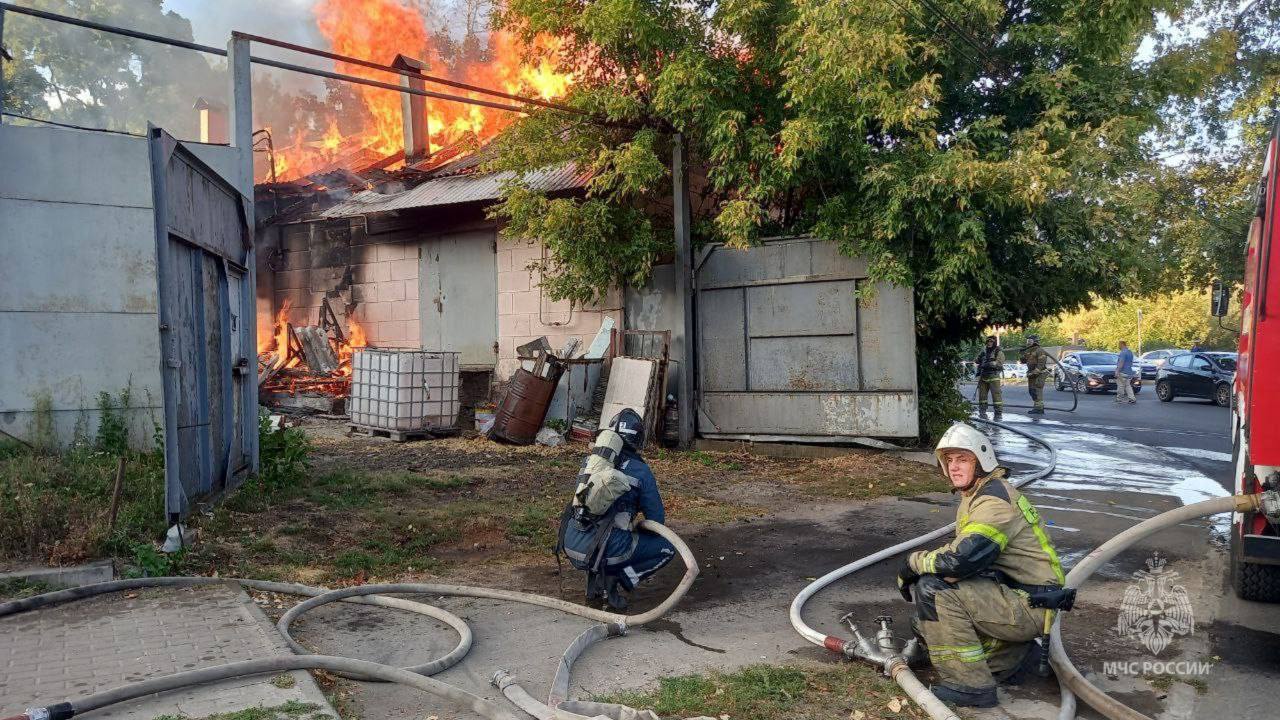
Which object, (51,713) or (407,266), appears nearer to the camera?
(51,713)

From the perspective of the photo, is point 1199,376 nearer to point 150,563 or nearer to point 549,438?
point 549,438

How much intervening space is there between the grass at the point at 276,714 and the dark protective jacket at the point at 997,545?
280cm

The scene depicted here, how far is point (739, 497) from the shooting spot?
9484 millimetres

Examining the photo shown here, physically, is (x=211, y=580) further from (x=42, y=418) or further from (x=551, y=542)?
(x=42, y=418)

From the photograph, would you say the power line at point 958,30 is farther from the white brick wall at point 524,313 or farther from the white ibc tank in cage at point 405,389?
the white ibc tank in cage at point 405,389

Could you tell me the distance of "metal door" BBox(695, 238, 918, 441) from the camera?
37.4ft

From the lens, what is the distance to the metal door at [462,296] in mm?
15062

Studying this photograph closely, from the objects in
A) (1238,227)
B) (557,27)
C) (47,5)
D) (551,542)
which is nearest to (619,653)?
(551,542)

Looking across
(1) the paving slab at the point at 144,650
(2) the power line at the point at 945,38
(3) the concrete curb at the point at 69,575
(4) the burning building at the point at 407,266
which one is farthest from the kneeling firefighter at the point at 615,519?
(4) the burning building at the point at 407,266

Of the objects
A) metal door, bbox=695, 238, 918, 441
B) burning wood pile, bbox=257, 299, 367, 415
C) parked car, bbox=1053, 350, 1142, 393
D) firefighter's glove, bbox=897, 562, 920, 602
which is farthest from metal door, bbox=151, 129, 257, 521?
parked car, bbox=1053, 350, 1142, 393

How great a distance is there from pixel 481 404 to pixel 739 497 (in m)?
6.57

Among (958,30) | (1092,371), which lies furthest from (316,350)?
(1092,371)

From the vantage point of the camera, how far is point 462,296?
15406 mm

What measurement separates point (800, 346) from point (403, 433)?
6.10 metres
